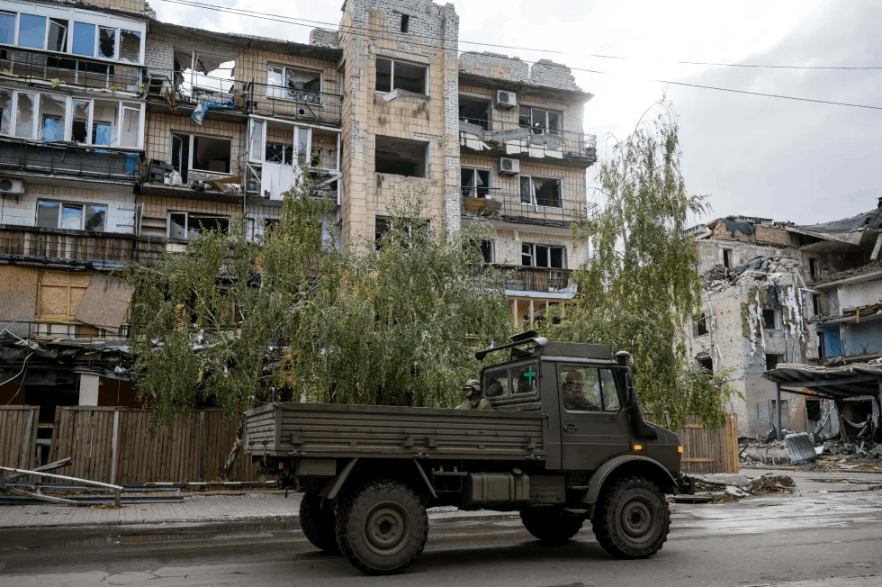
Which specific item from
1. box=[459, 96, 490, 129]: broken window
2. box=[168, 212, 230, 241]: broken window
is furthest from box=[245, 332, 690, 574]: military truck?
box=[459, 96, 490, 129]: broken window

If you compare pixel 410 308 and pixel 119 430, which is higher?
pixel 410 308

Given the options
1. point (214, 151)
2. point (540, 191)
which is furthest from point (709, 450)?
A: point (214, 151)

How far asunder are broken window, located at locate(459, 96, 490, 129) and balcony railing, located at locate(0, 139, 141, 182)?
1387 centimetres

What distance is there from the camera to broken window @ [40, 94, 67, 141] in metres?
25.5

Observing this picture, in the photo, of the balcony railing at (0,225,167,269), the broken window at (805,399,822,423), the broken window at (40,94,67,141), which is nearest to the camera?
the balcony railing at (0,225,167,269)

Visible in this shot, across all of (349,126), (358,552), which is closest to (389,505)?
(358,552)

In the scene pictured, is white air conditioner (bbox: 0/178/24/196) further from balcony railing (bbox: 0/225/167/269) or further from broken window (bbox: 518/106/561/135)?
broken window (bbox: 518/106/561/135)

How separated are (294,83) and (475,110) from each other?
8175 millimetres

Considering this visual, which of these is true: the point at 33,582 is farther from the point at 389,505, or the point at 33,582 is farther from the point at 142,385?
the point at 142,385

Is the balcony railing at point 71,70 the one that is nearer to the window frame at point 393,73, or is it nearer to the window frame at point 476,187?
the window frame at point 393,73

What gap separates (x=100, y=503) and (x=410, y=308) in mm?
7837

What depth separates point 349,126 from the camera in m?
28.0

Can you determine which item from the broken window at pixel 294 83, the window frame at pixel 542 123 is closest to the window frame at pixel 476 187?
the window frame at pixel 542 123

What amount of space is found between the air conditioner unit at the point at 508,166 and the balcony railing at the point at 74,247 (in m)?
14.1
